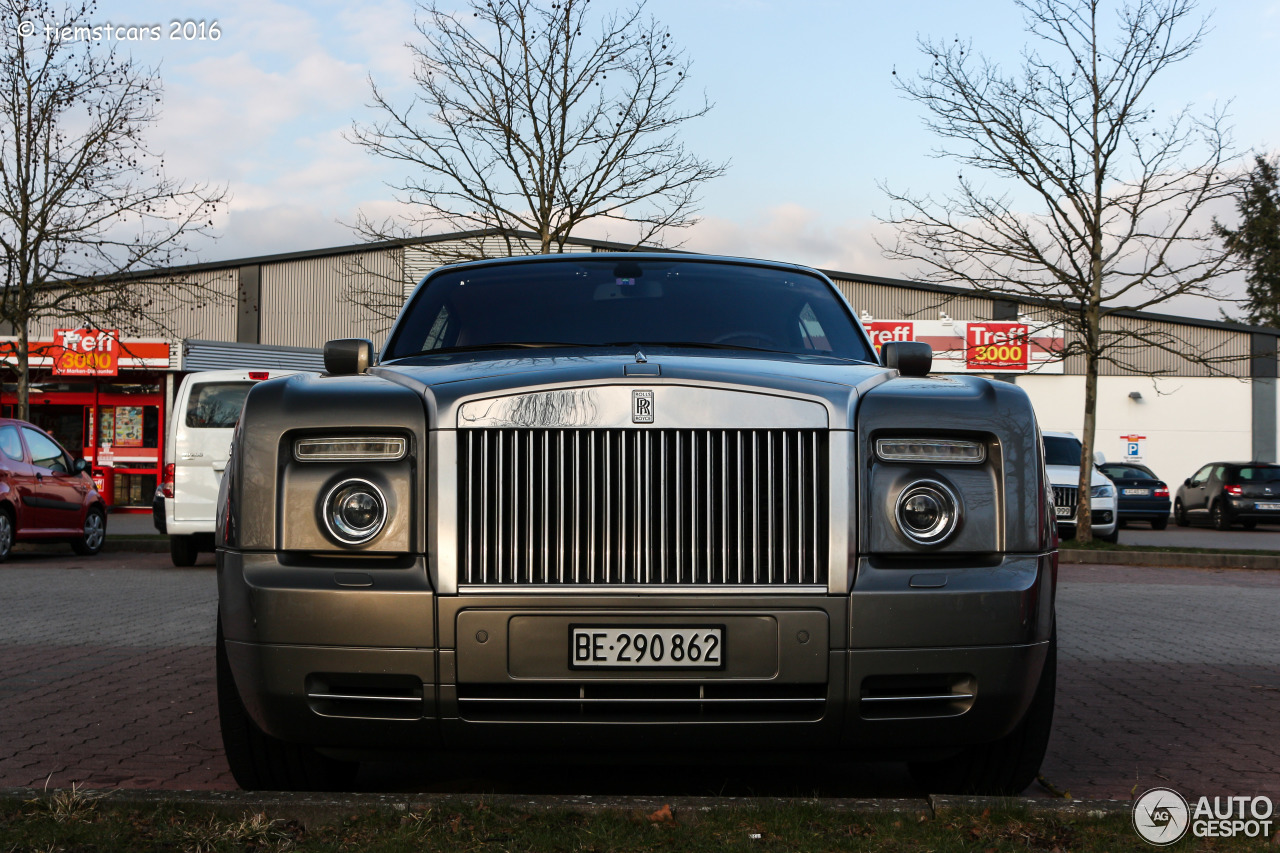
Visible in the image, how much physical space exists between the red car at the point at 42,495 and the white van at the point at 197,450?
2430mm

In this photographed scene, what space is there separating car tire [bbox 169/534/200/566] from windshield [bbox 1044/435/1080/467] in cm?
1332

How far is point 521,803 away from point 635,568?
71cm

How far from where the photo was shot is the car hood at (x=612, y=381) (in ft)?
11.1

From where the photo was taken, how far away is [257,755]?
380 cm

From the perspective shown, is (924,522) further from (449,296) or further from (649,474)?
(449,296)

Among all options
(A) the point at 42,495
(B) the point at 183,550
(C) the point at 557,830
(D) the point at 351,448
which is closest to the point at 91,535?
(A) the point at 42,495

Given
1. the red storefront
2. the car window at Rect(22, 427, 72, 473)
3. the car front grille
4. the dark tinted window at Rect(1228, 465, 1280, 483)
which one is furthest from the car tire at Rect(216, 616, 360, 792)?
the dark tinted window at Rect(1228, 465, 1280, 483)

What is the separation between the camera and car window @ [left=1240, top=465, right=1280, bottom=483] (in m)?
29.6

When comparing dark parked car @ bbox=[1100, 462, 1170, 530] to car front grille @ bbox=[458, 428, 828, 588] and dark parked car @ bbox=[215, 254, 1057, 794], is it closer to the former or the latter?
dark parked car @ bbox=[215, 254, 1057, 794]

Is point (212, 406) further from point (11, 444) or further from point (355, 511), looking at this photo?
point (355, 511)

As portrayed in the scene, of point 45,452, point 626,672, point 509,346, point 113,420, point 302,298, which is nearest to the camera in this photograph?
point 626,672

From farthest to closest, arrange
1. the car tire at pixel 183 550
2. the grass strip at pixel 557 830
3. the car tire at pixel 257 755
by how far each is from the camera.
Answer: the car tire at pixel 183 550
the car tire at pixel 257 755
the grass strip at pixel 557 830

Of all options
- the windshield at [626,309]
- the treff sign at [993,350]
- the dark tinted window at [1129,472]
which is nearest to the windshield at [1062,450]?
the dark tinted window at [1129,472]

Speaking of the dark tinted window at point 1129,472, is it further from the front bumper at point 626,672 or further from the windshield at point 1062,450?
the front bumper at point 626,672
